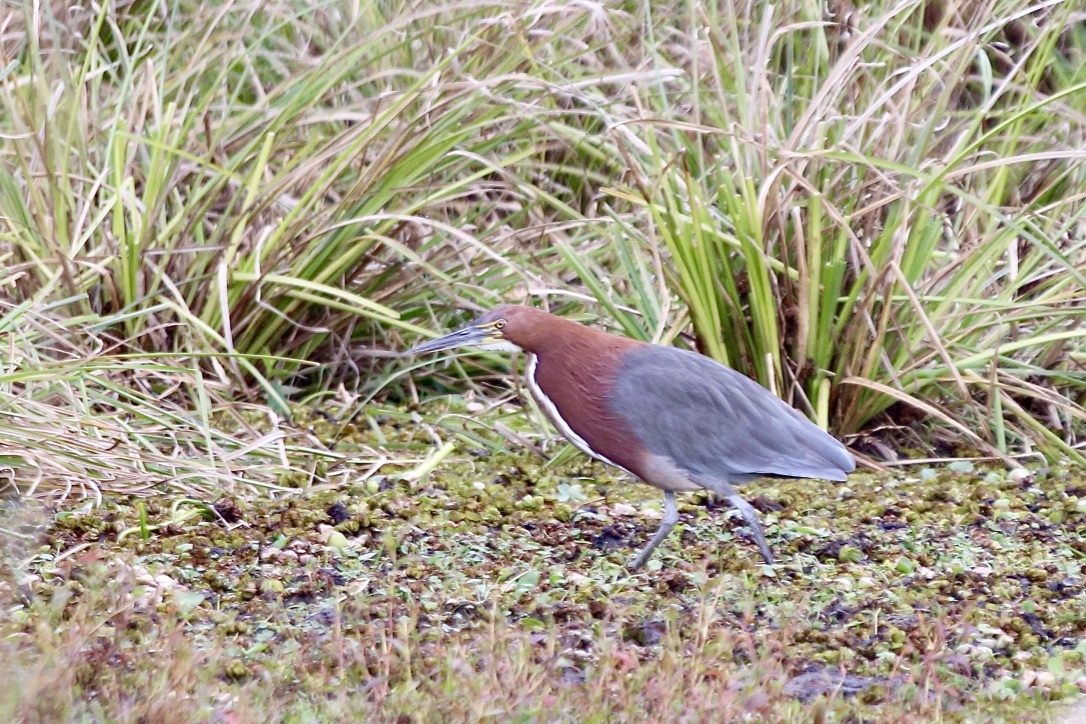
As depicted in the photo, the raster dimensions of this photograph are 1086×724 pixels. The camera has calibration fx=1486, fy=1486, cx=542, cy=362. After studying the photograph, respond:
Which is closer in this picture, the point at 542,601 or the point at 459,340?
the point at 542,601

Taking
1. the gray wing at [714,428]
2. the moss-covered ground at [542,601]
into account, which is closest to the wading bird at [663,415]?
the gray wing at [714,428]

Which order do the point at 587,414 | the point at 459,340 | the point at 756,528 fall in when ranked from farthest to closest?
the point at 459,340 → the point at 587,414 → the point at 756,528

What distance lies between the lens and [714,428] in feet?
13.0

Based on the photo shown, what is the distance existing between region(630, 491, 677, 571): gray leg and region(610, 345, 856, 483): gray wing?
0.47ft

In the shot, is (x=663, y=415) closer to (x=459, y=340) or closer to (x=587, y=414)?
(x=587, y=414)

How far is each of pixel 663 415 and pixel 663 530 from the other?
1.00 ft

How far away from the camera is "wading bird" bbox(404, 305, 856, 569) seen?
3928mm

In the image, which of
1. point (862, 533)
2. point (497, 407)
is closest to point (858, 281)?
point (862, 533)

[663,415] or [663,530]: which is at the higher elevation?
[663,415]

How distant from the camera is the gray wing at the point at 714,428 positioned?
3.92m

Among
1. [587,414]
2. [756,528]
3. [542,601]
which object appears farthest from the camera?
[587,414]

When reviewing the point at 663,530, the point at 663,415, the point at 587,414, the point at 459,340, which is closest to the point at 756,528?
the point at 663,530

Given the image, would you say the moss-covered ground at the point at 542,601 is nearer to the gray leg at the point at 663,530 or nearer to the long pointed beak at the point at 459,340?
the gray leg at the point at 663,530

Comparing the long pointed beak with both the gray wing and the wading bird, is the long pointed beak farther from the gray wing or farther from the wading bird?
the gray wing
